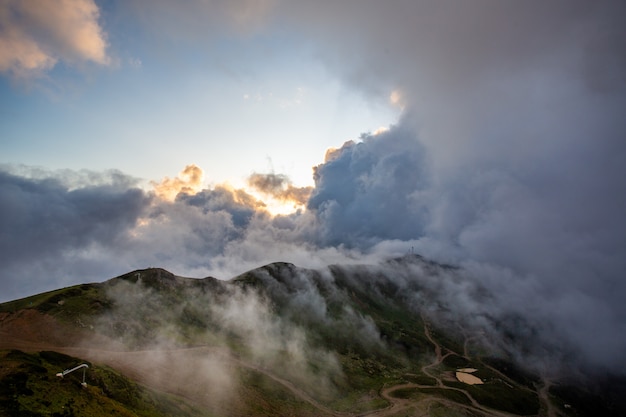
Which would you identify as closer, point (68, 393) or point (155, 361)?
point (68, 393)

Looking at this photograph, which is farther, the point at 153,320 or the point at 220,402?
the point at 153,320

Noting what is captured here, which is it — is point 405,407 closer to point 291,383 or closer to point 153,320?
point 291,383

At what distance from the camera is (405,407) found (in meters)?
195

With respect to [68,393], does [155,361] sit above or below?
below

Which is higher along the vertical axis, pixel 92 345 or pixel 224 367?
pixel 92 345

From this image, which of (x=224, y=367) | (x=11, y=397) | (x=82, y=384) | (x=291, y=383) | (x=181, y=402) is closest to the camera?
(x=11, y=397)

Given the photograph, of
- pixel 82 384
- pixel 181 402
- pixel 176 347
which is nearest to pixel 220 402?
pixel 181 402

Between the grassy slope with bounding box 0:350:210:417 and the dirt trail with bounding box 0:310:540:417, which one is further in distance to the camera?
the dirt trail with bounding box 0:310:540:417

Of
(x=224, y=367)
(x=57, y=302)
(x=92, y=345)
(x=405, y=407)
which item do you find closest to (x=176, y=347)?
(x=224, y=367)

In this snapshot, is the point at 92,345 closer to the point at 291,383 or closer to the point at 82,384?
the point at 82,384

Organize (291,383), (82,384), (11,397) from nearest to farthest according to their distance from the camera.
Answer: (11,397) < (82,384) < (291,383)

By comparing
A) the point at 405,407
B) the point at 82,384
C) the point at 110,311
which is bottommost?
the point at 405,407

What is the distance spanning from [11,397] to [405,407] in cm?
18689

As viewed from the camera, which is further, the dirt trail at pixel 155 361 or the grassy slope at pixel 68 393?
the dirt trail at pixel 155 361
